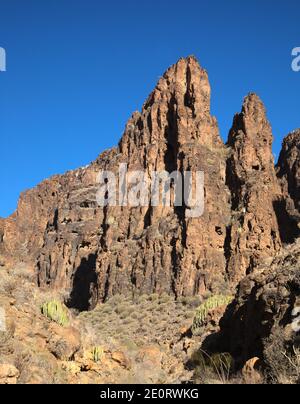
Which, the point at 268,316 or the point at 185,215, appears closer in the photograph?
the point at 268,316

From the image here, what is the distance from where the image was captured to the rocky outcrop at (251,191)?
158 ft

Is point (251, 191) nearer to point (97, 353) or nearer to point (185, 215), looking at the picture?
point (185, 215)

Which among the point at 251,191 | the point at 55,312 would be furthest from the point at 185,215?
the point at 55,312

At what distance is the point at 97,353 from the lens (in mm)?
15039

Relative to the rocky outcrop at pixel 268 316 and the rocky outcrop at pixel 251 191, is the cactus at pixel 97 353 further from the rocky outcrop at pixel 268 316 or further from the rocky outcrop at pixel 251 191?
the rocky outcrop at pixel 251 191

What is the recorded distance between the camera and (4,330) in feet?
41.8

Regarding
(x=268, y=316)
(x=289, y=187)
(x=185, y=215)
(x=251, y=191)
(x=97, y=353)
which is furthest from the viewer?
(x=289, y=187)

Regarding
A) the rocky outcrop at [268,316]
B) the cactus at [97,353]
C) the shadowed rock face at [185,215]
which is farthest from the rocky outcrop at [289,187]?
the cactus at [97,353]

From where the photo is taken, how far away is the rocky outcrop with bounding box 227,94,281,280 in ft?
158

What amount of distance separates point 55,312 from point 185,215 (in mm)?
35535

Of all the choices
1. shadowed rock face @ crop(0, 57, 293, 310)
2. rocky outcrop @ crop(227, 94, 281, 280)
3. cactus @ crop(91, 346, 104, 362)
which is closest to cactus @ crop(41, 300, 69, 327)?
cactus @ crop(91, 346, 104, 362)

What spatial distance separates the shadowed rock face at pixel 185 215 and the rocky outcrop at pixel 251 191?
0.11 metres

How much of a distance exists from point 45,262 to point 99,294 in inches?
1038
